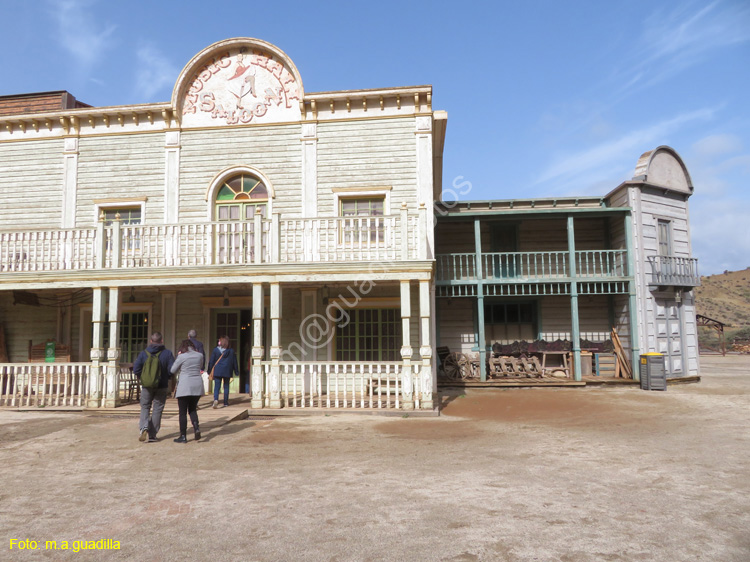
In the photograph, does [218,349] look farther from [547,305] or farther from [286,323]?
[547,305]

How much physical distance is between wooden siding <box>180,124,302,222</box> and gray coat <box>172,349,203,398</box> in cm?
596

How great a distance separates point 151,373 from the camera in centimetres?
751

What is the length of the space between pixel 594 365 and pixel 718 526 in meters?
12.6

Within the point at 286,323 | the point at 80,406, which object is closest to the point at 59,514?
the point at 80,406

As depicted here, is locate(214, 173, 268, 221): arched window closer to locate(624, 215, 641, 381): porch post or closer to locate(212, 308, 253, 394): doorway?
locate(212, 308, 253, 394): doorway

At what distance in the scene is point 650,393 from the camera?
536 inches

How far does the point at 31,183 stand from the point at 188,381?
9.64 m

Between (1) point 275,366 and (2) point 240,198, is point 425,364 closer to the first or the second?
(1) point 275,366

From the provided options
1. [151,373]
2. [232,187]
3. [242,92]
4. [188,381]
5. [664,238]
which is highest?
[242,92]

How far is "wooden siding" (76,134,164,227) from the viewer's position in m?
13.2

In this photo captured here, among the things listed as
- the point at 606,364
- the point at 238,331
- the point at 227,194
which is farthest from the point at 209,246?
the point at 606,364

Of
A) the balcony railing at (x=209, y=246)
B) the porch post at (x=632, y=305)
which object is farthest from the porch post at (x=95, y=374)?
the porch post at (x=632, y=305)

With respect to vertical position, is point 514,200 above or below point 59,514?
above

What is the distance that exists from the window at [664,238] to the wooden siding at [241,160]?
11.5 m
